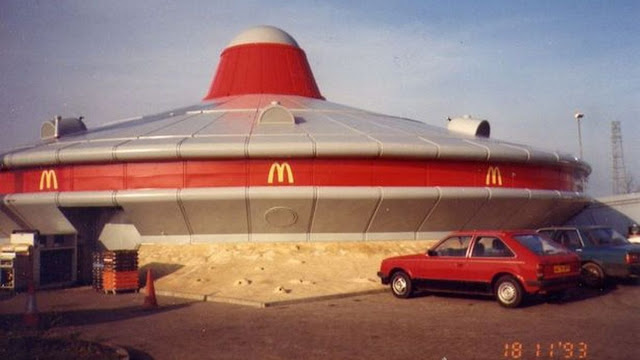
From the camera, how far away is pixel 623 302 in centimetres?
1291

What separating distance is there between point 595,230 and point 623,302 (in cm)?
366

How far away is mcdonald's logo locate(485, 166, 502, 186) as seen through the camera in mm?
22109

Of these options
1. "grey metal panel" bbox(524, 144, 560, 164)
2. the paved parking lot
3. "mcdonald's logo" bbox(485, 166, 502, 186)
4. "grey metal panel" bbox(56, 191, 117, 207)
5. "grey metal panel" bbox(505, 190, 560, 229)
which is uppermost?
"grey metal panel" bbox(524, 144, 560, 164)

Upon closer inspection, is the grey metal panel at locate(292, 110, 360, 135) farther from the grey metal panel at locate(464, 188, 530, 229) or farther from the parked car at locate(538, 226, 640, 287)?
the parked car at locate(538, 226, 640, 287)

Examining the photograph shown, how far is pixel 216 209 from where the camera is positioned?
20.2 meters

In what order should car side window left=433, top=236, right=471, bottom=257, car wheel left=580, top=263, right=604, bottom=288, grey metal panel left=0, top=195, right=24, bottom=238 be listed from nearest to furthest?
car side window left=433, top=236, right=471, bottom=257, car wheel left=580, top=263, right=604, bottom=288, grey metal panel left=0, top=195, right=24, bottom=238

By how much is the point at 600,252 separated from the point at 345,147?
27.4 feet

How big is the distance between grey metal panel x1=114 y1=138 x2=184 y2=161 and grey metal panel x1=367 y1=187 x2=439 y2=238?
23.5 feet

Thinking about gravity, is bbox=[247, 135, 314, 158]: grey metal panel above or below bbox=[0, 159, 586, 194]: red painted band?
above

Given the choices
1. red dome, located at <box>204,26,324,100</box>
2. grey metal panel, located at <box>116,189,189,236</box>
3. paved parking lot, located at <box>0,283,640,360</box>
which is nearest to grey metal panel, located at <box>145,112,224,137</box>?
grey metal panel, located at <box>116,189,189,236</box>

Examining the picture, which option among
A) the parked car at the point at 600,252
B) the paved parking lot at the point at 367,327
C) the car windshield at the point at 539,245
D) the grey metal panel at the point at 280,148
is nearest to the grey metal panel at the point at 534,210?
the parked car at the point at 600,252

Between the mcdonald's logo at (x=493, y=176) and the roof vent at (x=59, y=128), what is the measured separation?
57.1 ft

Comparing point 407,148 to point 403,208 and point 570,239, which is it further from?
point 570,239

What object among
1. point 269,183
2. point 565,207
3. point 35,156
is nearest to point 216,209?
point 269,183
